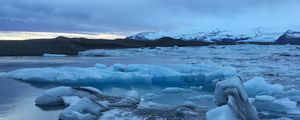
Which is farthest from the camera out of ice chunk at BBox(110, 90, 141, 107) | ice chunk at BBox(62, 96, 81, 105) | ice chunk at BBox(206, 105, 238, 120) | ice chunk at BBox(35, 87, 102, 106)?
ice chunk at BBox(35, 87, 102, 106)

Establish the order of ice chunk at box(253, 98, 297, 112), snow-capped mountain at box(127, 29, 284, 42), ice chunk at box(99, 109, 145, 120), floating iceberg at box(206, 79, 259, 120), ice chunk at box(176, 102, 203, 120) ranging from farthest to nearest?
1. snow-capped mountain at box(127, 29, 284, 42)
2. ice chunk at box(253, 98, 297, 112)
3. ice chunk at box(99, 109, 145, 120)
4. ice chunk at box(176, 102, 203, 120)
5. floating iceberg at box(206, 79, 259, 120)

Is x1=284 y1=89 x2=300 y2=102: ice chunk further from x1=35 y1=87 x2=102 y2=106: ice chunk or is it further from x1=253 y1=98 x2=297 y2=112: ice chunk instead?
x1=35 y1=87 x2=102 y2=106: ice chunk

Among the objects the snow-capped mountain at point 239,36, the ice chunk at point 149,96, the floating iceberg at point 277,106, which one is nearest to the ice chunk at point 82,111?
the ice chunk at point 149,96

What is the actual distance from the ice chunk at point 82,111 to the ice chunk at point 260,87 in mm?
4484

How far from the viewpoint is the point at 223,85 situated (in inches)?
265

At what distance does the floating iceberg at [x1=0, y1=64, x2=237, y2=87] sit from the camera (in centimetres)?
1197

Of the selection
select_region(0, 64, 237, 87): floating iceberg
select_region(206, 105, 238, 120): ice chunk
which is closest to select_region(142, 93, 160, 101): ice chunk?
select_region(0, 64, 237, 87): floating iceberg

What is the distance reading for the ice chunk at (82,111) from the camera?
6.52 metres

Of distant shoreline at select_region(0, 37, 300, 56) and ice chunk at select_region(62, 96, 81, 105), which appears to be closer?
ice chunk at select_region(62, 96, 81, 105)

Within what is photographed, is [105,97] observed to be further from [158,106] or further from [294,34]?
[294,34]

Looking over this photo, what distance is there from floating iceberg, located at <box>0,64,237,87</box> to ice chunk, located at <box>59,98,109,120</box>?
16.2 ft

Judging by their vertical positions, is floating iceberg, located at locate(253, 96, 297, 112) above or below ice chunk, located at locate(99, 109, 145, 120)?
below

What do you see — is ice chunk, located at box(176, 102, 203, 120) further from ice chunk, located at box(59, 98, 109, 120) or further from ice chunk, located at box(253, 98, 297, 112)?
ice chunk, located at box(253, 98, 297, 112)

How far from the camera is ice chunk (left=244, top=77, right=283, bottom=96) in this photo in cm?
1013
